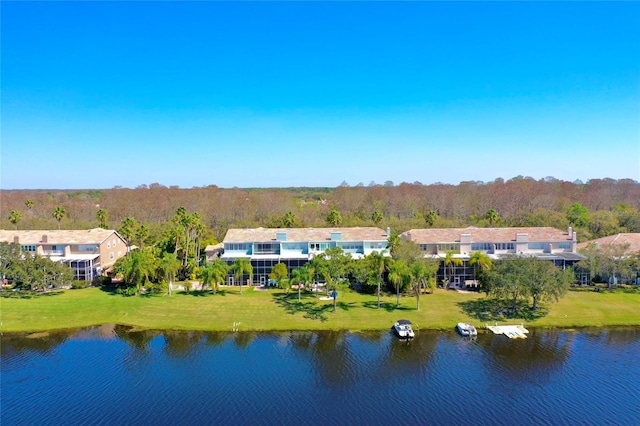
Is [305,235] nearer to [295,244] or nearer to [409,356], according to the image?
[295,244]

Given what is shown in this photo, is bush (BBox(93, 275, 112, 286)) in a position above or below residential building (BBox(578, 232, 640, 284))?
below

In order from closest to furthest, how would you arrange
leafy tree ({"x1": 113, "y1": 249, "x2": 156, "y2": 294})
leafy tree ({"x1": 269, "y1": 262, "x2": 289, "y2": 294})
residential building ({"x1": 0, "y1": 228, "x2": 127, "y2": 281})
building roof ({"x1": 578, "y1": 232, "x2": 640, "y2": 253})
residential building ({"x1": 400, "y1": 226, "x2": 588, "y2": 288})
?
leafy tree ({"x1": 113, "y1": 249, "x2": 156, "y2": 294}), leafy tree ({"x1": 269, "y1": 262, "x2": 289, "y2": 294}), residential building ({"x1": 0, "y1": 228, "x2": 127, "y2": 281}), building roof ({"x1": 578, "y1": 232, "x2": 640, "y2": 253}), residential building ({"x1": 400, "y1": 226, "x2": 588, "y2": 288})

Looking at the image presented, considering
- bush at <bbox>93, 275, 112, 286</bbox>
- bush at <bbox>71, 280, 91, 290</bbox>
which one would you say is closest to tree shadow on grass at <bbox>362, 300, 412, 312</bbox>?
bush at <bbox>93, 275, 112, 286</bbox>

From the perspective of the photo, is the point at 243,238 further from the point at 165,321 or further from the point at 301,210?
the point at 301,210

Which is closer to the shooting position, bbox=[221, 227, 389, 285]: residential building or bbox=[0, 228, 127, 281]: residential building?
bbox=[0, 228, 127, 281]: residential building

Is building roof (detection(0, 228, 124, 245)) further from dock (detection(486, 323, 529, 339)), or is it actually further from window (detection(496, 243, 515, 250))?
window (detection(496, 243, 515, 250))

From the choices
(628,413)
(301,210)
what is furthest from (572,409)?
(301,210)
